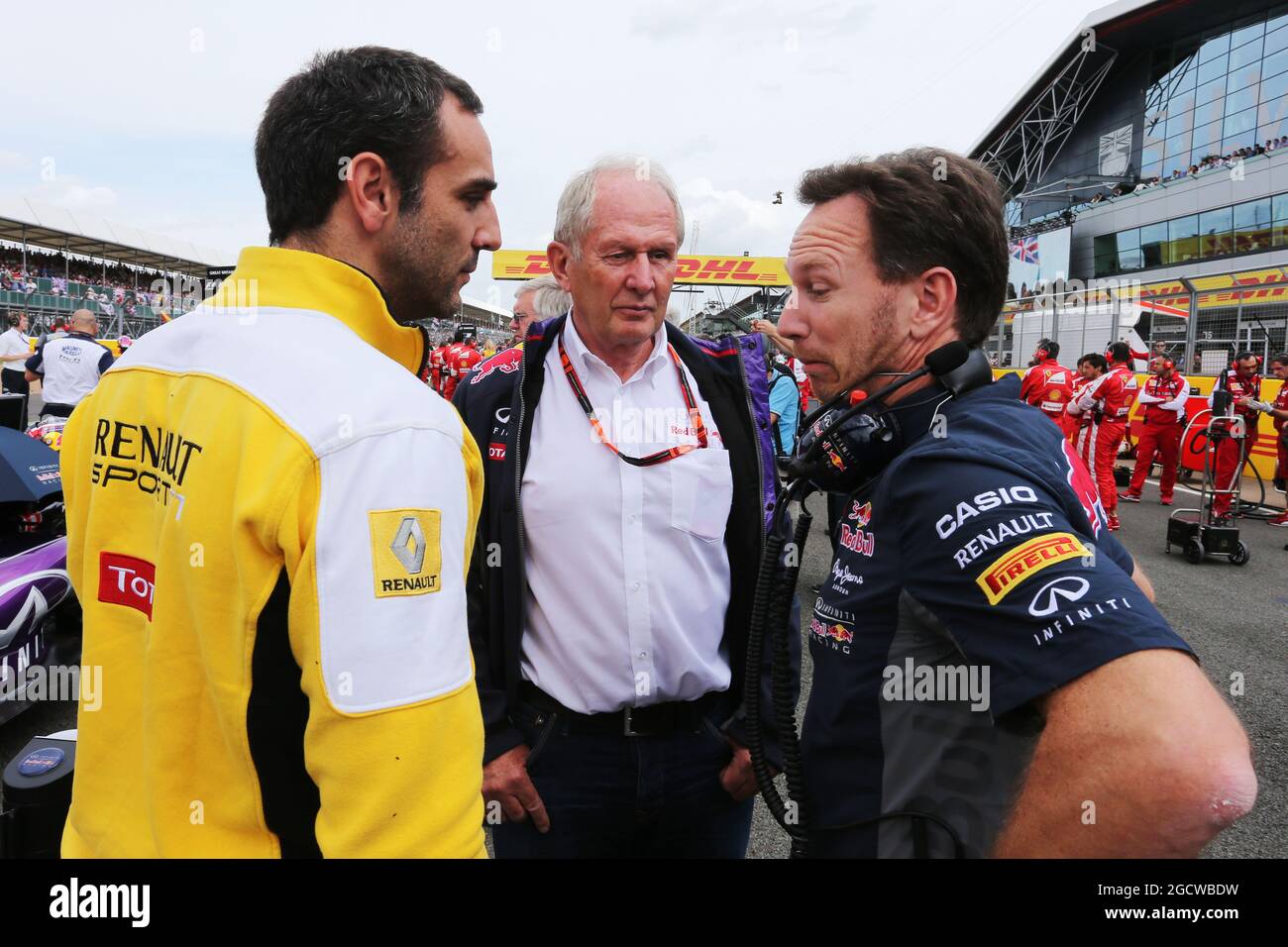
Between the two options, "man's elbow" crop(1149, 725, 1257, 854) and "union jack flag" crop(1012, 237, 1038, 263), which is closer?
"man's elbow" crop(1149, 725, 1257, 854)

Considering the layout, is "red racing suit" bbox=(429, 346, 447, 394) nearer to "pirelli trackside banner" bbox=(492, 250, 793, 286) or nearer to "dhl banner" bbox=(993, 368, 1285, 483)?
"dhl banner" bbox=(993, 368, 1285, 483)

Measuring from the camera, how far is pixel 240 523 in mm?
862

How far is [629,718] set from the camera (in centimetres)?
179

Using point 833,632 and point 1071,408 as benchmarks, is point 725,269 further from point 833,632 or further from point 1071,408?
point 833,632

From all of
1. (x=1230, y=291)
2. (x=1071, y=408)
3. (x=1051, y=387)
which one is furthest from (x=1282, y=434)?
(x=1230, y=291)

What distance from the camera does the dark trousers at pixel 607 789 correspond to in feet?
5.86

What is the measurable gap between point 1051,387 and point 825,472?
11.3m

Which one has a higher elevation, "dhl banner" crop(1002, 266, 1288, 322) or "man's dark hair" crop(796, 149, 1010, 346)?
"dhl banner" crop(1002, 266, 1288, 322)

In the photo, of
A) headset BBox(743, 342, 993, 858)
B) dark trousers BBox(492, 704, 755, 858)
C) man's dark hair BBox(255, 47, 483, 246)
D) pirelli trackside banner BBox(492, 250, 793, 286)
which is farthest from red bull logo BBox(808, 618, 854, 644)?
pirelli trackside banner BBox(492, 250, 793, 286)

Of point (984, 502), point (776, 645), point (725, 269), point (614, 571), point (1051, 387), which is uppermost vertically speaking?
point (725, 269)

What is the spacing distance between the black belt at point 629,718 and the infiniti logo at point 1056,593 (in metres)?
1.05

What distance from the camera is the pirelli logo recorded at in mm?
944
